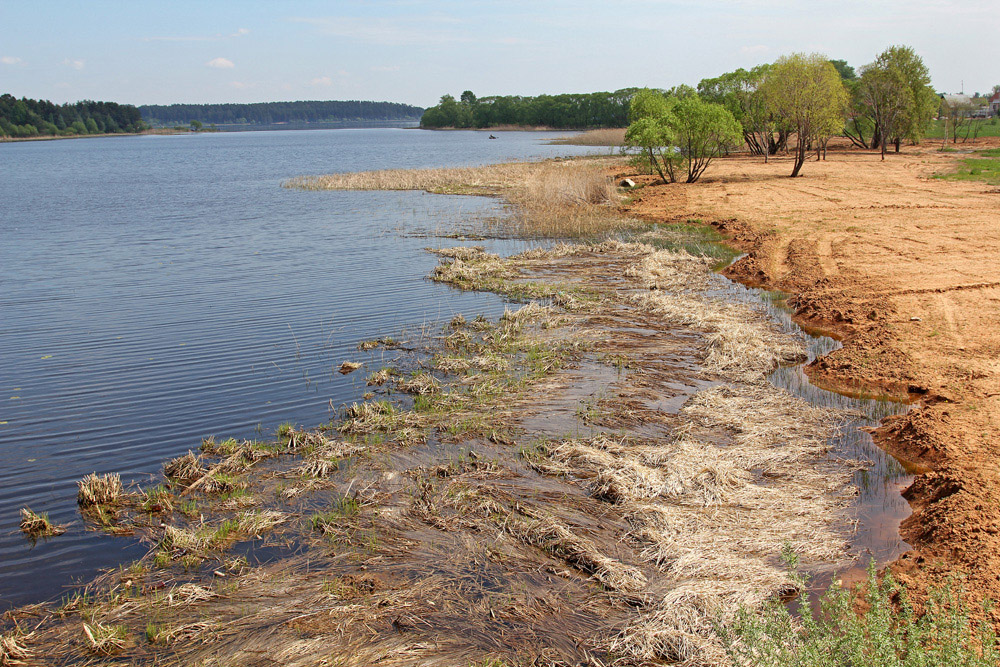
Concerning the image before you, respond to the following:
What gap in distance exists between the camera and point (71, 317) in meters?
15.6

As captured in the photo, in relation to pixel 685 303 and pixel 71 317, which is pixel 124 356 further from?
pixel 685 303

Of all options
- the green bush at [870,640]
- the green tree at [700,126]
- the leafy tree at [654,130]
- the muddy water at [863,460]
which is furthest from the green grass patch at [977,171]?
the green bush at [870,640]

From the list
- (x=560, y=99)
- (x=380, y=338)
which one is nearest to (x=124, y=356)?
(x=380, y=338)

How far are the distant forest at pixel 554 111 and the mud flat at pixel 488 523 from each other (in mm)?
139391

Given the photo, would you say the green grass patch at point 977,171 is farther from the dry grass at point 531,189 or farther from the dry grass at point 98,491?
the dry grass at point 98,491

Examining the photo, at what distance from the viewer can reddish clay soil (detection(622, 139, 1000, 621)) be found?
7.11 meters

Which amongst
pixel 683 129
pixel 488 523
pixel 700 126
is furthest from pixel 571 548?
pixel 683 129

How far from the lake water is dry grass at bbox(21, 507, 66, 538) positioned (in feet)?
0.46

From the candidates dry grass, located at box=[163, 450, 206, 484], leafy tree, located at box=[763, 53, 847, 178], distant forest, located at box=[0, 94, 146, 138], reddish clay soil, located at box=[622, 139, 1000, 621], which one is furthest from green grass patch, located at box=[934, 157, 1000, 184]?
distant forest, located at box=[0, 94, 146, 138]

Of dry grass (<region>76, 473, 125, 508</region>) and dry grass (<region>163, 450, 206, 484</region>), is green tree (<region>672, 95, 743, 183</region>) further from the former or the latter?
dry grass (<region>76, 473, 125, 508</region>)

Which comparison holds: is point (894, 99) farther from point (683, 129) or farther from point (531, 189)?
point (531, 189)

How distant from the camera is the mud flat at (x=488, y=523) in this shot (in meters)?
5.70

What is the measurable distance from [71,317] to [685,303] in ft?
46.7

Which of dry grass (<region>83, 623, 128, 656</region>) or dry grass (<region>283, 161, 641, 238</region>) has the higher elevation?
dry grass (<region>283, 161, 641, 238</region>)
